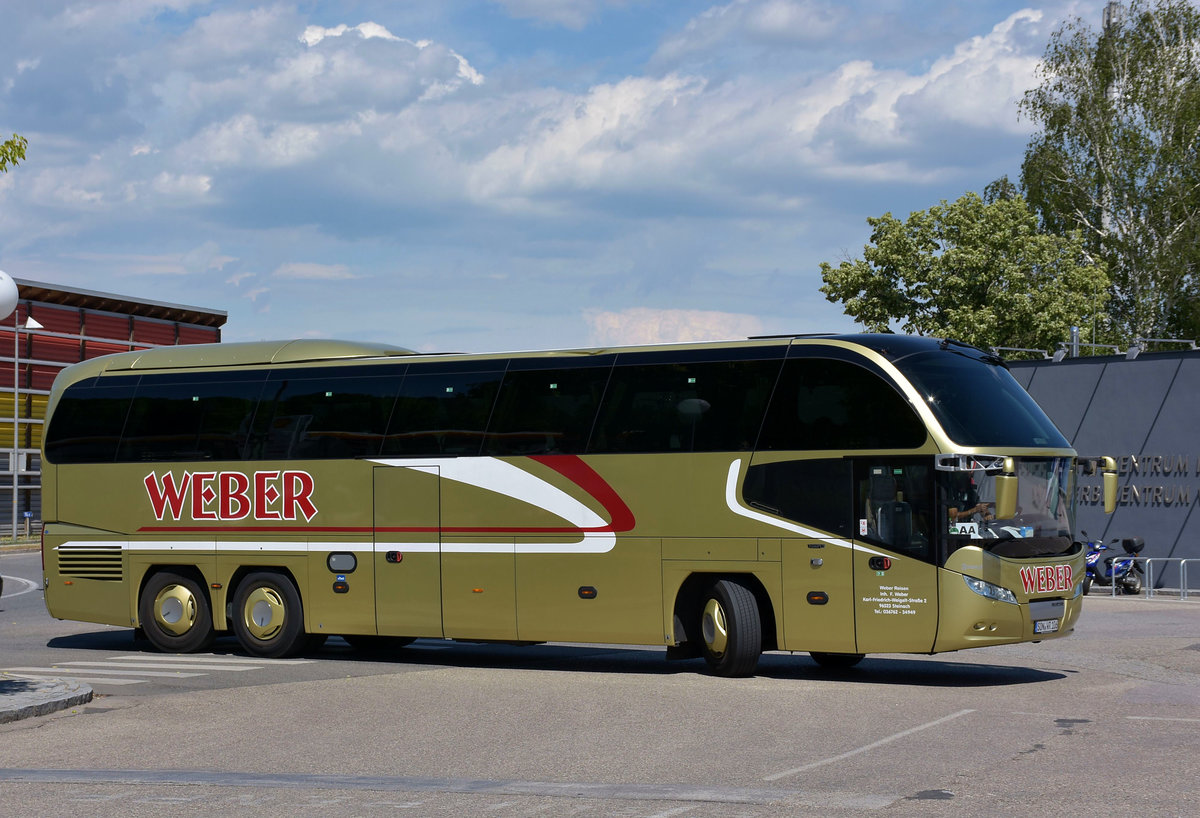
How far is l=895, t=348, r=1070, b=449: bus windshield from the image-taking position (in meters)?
14.5

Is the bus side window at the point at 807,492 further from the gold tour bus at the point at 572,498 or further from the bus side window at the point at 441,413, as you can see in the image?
the bus side window at the point at 441,413

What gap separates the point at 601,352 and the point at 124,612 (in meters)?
7.22

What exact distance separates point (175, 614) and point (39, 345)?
44.2 m

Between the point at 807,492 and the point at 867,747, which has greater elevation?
the point at 807,492

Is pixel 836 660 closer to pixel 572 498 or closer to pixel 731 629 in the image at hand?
pixel 731 629

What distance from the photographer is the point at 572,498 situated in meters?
16.2

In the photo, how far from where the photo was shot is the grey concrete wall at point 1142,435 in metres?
34.2

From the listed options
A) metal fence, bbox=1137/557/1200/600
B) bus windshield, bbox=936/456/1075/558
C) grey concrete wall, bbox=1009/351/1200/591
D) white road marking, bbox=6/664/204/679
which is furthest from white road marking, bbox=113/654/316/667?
grey concrete wall, bbox=1009/351/1200/591

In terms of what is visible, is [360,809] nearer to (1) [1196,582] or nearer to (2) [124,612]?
(2) [124,612]

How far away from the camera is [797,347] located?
50.1ft

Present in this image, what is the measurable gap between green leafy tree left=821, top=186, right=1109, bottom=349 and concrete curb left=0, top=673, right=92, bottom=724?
39.4 m

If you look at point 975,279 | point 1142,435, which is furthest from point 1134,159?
point 1142,435

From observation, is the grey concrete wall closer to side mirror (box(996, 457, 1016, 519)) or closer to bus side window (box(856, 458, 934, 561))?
bus side window (box(856, 458, 934, 561))

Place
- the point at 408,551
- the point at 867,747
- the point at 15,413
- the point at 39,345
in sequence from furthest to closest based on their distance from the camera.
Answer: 1. the point at 39,345
2. the point at 15,413
3. the point at 408,551
4. the point at 867,747
